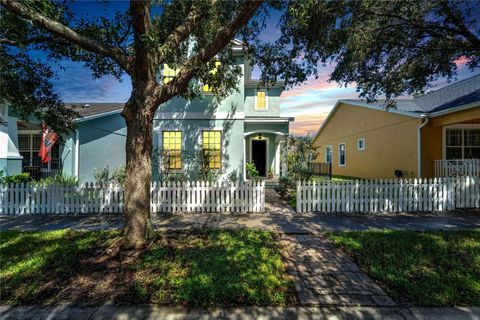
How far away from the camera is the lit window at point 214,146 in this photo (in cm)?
999

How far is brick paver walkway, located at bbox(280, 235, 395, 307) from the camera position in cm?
291

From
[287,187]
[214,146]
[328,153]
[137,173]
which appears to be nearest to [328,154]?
[328,153]

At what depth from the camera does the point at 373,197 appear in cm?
732

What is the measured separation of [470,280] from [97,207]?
8759 millimetres

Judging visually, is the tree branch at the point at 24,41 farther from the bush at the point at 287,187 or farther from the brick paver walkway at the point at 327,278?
the bush at the point at 287,187

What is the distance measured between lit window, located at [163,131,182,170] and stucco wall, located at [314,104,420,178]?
6659 mm

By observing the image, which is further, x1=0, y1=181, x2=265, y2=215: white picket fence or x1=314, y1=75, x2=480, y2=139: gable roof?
x1=314, y1=75, x2=480, y2=139: gable roof

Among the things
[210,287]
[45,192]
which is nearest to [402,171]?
[210,287]

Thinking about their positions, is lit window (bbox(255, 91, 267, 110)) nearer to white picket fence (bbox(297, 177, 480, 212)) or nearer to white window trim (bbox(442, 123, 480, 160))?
white picket fence (bbox(297, 177, 480, 212))

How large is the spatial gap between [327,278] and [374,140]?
14.1 metres

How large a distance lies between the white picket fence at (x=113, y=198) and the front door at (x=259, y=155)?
7750mm

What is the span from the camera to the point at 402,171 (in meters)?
12.1

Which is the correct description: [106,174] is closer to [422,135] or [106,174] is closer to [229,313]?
[229,313]

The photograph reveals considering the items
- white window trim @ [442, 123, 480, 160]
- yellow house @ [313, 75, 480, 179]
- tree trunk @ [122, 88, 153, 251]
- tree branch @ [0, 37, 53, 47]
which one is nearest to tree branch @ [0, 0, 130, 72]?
tree trunk @ [122, 88, 153, 251]
